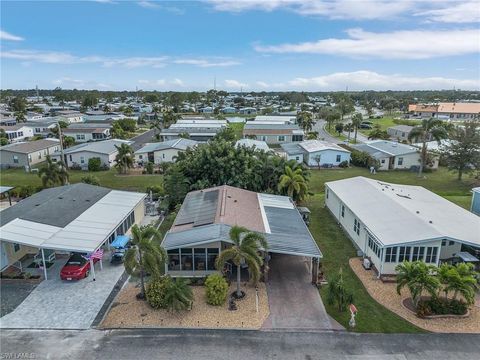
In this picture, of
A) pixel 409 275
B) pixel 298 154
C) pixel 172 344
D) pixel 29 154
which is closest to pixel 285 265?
pixel 409 275

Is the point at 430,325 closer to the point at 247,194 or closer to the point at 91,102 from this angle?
the point at 247,194

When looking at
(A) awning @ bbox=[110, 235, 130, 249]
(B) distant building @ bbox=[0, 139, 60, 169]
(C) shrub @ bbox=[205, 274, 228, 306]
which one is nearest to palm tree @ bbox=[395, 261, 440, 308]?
(C) shrub @ bbox=[205, 274, 228, 306]

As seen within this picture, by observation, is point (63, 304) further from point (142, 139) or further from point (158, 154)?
point (142, 139)

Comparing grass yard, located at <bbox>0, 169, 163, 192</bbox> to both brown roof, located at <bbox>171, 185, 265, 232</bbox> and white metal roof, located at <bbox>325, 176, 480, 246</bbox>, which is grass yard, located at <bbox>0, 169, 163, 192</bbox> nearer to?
brown roof, located at <bbox>171, 185, 265, 232</bbox>

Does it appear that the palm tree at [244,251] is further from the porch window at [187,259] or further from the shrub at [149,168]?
the shrub at [149,168]

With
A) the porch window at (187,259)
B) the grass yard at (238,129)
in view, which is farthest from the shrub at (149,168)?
the porch window at (187,259)

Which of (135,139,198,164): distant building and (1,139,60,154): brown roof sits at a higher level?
(1,139,60,154): brown roof
